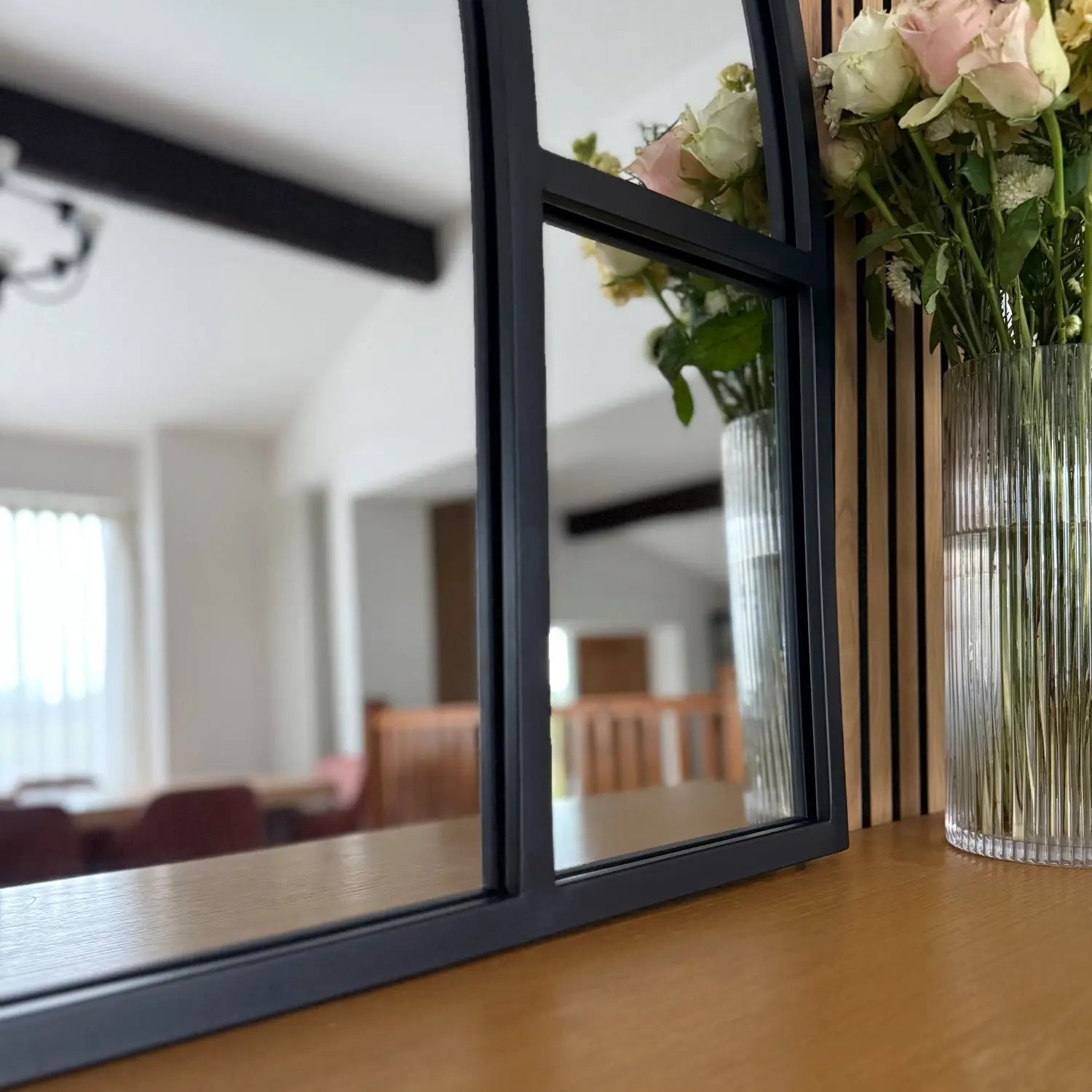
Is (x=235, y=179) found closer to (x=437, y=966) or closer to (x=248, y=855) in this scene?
(x=248, y=855)

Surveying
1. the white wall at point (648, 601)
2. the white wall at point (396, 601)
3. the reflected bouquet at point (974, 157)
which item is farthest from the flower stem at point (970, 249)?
the white wall at point (648, 601)

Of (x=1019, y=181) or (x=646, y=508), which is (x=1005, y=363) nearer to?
(x=1019, y=181)

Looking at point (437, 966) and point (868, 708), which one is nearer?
point (437, 966)

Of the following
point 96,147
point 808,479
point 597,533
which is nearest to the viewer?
point 808,479

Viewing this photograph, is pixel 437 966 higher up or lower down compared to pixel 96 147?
lower down

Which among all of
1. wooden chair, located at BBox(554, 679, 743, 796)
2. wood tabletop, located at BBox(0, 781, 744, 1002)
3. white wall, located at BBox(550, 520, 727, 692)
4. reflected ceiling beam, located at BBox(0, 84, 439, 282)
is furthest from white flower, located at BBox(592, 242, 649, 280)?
white wall, located at BBox(550, 520, 727, 692)

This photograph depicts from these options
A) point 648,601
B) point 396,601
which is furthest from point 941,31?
point 648,601

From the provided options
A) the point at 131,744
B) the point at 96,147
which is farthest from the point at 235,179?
the point at 131,744

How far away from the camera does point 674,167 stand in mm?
712

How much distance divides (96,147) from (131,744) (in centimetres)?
260

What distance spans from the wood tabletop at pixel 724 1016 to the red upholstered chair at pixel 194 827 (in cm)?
255

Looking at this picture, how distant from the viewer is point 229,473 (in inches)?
188

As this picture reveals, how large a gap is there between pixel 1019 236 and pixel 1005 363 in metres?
0.08

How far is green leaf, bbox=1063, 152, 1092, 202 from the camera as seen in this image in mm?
665
